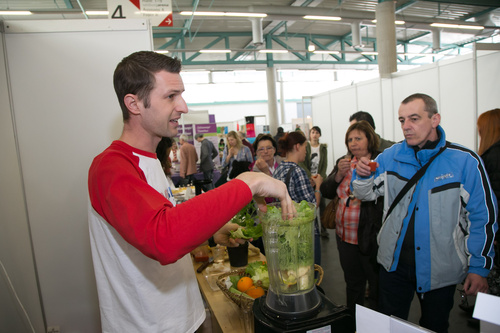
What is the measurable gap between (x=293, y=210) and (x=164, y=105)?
529 mm

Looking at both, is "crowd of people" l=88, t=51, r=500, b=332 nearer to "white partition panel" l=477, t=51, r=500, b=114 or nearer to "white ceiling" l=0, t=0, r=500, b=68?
"white partition panel" l=477, t=51, r=500, b=114

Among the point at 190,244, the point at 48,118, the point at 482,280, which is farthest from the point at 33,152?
the point at 482,280

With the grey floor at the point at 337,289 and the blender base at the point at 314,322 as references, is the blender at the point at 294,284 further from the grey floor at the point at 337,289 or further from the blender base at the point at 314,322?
the grey floor at the point at 337,289

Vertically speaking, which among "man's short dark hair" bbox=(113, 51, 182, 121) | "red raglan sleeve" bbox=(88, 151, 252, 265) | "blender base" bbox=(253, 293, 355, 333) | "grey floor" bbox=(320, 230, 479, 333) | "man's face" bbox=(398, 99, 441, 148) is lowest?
"grey floor" bbox=(320, 230, 479, 333)

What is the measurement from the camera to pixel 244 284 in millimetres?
1533

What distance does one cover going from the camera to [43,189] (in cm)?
199

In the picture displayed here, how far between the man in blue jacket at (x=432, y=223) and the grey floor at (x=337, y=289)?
1.19 metres

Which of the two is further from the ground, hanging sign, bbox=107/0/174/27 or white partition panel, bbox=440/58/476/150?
hanging sign, bbox=107/0/174/27

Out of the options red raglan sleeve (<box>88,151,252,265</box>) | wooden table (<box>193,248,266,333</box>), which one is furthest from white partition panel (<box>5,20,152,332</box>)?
red raglan sleeve (<box>88,151,252,265</box>)

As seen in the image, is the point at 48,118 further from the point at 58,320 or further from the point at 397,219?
the point at 397,219

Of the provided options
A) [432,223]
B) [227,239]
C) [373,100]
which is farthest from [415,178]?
[373,100]

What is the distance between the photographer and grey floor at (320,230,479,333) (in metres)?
2.97

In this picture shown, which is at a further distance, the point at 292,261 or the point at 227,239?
the point at 227,239

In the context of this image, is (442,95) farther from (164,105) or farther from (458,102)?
(164,105)
